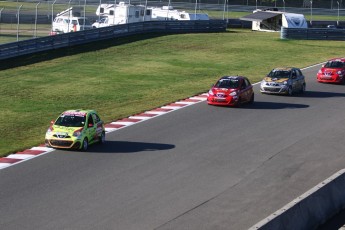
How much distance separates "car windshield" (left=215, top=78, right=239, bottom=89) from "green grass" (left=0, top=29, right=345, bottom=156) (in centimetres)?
273

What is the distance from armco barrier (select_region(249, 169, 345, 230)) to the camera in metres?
16.0

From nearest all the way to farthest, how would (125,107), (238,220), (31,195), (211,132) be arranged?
(238,220)
(31,195)
(211,132)
(125,107)

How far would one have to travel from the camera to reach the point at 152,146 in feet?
92.1

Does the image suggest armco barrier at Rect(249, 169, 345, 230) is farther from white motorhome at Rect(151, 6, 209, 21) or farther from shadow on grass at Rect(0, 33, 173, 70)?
white motorhome at Rect(151, 6, 209, 21)

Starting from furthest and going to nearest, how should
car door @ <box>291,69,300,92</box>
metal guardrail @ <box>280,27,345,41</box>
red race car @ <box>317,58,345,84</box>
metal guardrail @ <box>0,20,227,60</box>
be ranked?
1. metal guardrail @ <box>280,27,345,41</box>
2. metal guardrail @ <box>0,20,227,60</box>
3. red race car @ <box>317,58,345,84</box>
4. car door @ <box>291,69,300,92</box>

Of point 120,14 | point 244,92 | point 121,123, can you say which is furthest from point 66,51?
point 121,123

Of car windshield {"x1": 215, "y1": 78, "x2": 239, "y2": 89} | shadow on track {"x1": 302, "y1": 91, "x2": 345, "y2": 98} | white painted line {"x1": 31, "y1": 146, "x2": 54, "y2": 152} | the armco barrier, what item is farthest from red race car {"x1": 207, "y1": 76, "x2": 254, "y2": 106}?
the armco barrier

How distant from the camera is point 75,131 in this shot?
26625 millimetres

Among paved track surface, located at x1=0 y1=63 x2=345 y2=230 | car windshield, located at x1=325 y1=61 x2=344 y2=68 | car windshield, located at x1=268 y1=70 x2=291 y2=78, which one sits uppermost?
car windshield, located at x1=325 y1=61 x2=344 y2=68

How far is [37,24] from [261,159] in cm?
3242

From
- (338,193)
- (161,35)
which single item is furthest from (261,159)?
(161,35)

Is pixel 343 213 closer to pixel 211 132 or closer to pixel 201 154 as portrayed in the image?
pixel 201 154

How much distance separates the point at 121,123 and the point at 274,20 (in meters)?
47.1

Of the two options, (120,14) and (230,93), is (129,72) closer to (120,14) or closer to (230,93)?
(230,93)
